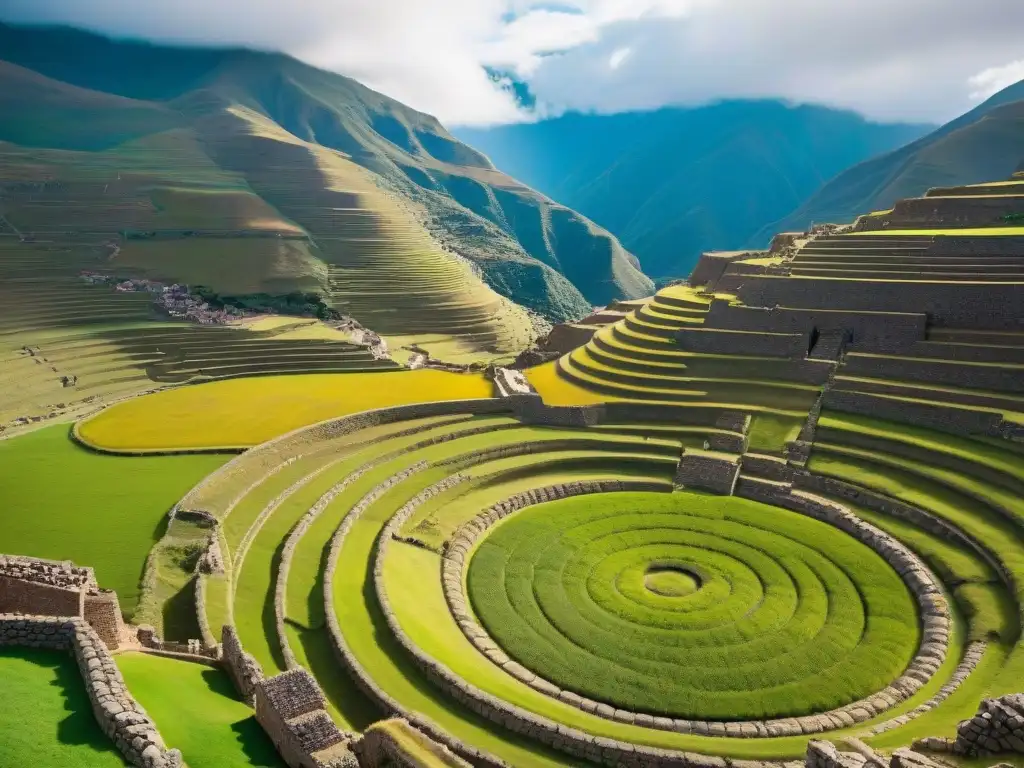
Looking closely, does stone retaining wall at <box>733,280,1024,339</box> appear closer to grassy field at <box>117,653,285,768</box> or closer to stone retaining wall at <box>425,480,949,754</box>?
stone retaining wall at <box>425,480,949,754</box>

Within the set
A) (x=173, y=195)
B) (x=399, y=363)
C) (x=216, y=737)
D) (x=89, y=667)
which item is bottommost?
(x=216, y=737)

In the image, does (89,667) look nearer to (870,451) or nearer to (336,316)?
(870,451)

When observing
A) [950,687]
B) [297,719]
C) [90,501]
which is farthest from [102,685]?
[950,687]

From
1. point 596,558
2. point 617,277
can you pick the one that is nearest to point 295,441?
point 596,558

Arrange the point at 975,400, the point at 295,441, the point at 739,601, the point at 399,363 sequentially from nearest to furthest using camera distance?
1. the point at 739,601
2. the point at 975,400
3. the point at 295,441
4. the point at 399,363

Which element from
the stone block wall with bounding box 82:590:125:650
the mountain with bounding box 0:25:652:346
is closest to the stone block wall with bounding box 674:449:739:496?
the stone block wall with bounding box 82:590:125:650
